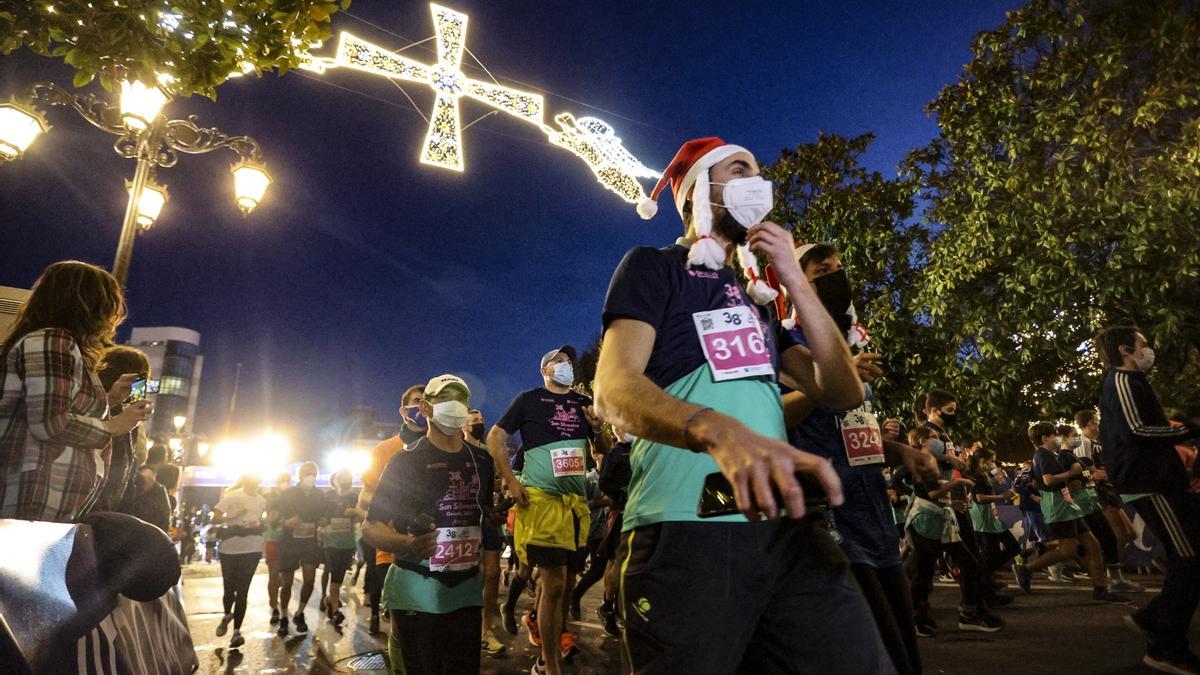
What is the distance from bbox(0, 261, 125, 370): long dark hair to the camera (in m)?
2.79

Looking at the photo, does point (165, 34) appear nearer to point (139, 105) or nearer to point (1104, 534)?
point (139, 105)

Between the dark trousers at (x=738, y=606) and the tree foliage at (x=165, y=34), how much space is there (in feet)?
12.9

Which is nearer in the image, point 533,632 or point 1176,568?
point 1176,568

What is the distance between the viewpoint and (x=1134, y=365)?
5.06m

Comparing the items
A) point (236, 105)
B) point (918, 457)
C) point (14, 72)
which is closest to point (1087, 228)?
point (918, 457)

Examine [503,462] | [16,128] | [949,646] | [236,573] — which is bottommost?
[949,646]

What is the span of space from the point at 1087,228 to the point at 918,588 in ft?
23.8

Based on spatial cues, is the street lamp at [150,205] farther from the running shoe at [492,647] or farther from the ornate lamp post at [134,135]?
the running shoe at [492,647]

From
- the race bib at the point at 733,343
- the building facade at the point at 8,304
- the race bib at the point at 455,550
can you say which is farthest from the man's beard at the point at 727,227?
the building facade at the point at 8,304

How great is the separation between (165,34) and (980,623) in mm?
8105

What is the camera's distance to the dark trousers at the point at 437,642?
3.54 metres

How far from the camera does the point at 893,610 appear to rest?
10.4 feet

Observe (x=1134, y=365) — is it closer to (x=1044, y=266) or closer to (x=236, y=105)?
(x=1044, y=266)

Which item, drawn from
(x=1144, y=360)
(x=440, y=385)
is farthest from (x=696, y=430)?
(x=1144, y=360)
